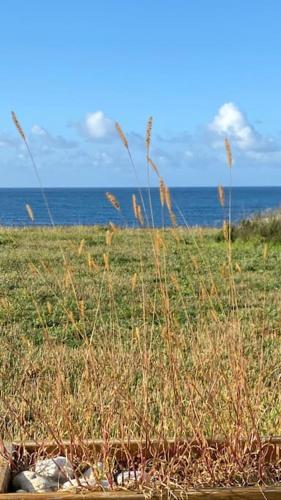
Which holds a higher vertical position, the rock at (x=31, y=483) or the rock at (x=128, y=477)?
the rock at (x=128, y=477)

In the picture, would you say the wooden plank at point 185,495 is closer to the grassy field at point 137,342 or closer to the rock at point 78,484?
the rock at point 78,484

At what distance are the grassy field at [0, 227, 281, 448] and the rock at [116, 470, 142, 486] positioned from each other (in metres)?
0.13

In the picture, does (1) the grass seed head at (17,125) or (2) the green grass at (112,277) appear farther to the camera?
(2) the green grass at (112,277)

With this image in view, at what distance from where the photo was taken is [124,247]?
10328 mm

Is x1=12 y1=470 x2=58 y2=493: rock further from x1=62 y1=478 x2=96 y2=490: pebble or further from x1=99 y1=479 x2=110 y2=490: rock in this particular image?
x1=99 y1=479 x2=110 y2=490: rock

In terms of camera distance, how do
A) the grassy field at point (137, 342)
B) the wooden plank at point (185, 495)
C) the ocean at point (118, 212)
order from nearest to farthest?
the wooden plank at point (185, 495)
the grassy field at point (137, 342)
the ocean at point (118, 212)

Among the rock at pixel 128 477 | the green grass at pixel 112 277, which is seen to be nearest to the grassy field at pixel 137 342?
the green grass at pixel 112 277

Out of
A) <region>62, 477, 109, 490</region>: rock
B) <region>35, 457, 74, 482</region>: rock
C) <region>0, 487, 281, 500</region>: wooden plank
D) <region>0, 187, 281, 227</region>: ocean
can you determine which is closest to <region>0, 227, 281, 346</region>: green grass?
<region>0, 187, 281, 227</region>: ocean

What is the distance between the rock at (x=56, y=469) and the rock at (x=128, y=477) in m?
0.16

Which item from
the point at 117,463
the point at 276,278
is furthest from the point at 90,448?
the point at 276,278

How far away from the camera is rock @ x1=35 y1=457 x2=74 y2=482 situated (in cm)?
237

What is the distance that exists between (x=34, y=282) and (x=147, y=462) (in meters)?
4.86

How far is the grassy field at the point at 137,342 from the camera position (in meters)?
2.52

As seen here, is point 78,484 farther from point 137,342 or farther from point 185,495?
point 137,342
